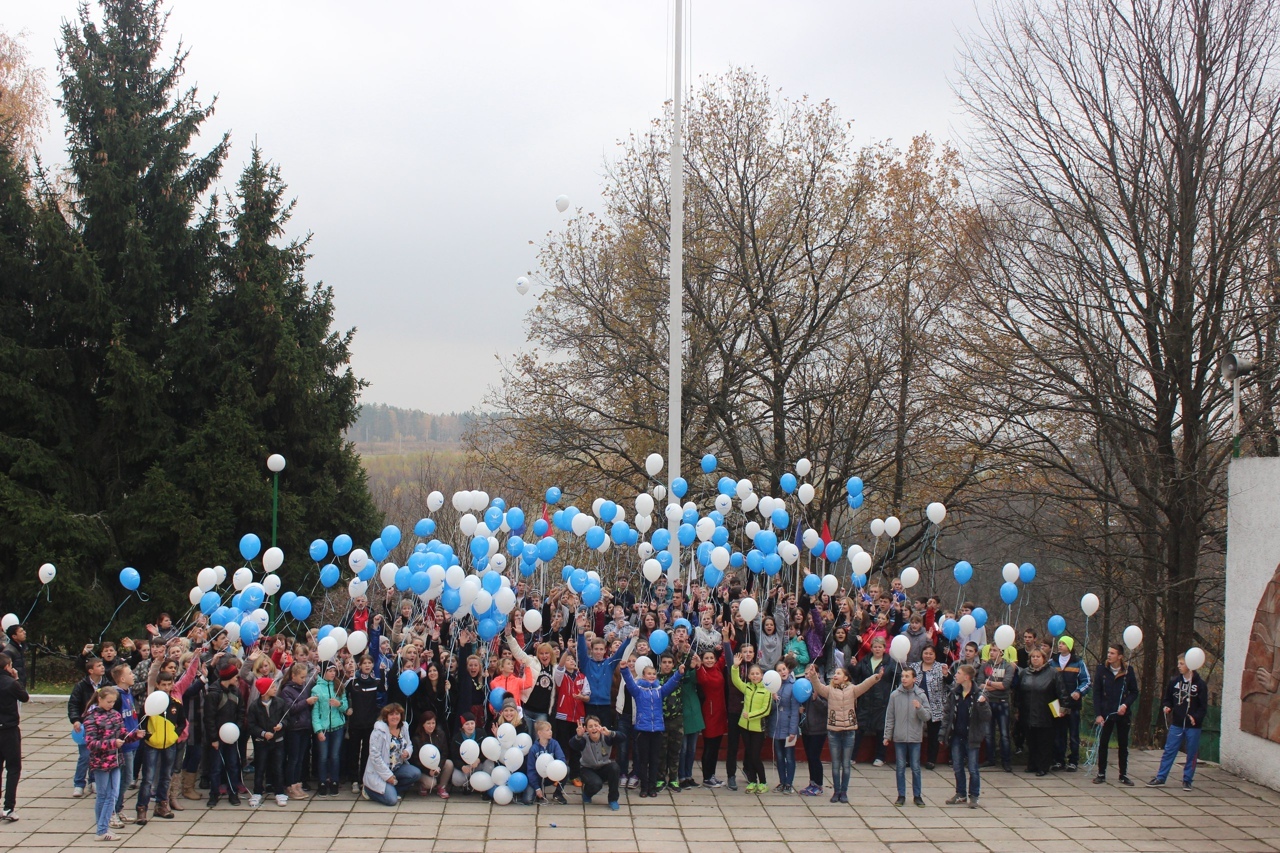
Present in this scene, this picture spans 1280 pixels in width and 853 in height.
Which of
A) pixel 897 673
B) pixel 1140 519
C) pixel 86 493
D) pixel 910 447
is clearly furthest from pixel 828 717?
pixel 86 493

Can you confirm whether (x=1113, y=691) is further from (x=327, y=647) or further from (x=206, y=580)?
(x=206, y=580)

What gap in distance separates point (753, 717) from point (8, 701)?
6.54 metres

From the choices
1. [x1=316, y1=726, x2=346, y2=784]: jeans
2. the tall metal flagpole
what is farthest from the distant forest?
[x1=316, y1=726, x2=346, y2=784]: jeans

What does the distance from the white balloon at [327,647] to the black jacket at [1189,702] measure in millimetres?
8374

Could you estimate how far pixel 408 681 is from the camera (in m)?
9.25

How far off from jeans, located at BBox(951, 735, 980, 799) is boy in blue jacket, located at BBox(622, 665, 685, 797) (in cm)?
269

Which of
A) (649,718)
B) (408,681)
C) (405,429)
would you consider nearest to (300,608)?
(408,681)

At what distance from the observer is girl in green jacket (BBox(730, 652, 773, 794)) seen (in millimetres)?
9859

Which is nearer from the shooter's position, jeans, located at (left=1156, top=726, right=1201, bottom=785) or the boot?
the boot

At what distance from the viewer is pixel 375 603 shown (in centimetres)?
1305

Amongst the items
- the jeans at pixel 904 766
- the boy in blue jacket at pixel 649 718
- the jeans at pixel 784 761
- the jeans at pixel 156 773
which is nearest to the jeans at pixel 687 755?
the boy in blue jacket at pixel 649 718

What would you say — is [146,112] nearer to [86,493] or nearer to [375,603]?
[86,493]

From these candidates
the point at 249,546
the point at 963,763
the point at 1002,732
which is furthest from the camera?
the point at 249,546

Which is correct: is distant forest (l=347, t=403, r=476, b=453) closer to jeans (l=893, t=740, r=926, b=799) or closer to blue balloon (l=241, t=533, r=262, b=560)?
blue balloon (l=241, t=533, r=262, b=560)
